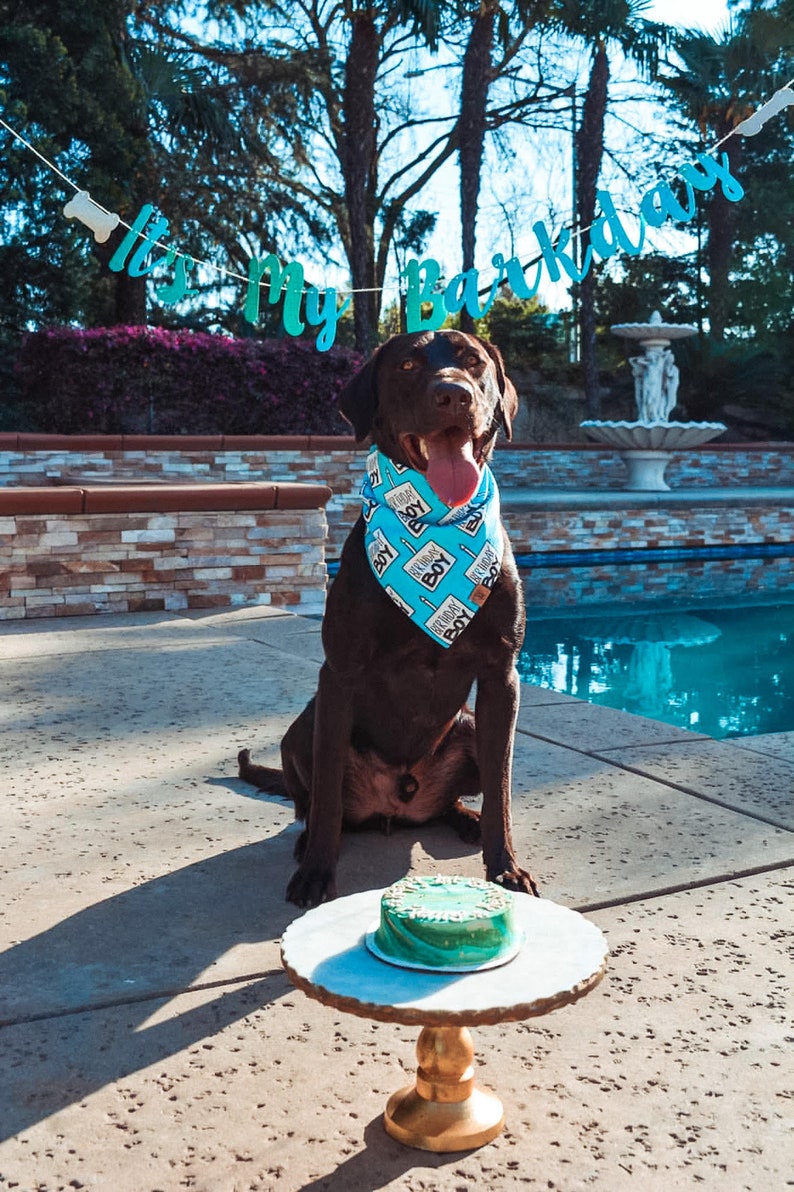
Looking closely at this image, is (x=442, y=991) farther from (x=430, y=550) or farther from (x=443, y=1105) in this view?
(x=430, y=550)

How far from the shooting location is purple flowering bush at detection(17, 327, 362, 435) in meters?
12.1

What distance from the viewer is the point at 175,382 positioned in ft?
40.7

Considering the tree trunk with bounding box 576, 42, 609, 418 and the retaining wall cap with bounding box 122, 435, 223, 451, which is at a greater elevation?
the tree trunk with bounding box 576, 42, 609, 418

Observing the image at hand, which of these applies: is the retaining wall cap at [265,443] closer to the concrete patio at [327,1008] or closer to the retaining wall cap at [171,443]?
the retaining wall cap at [171,443]

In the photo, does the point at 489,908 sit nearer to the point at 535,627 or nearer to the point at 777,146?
the point at 535,627

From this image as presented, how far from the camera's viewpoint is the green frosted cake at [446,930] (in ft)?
5.14

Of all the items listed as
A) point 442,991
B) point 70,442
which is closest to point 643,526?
point 70,442

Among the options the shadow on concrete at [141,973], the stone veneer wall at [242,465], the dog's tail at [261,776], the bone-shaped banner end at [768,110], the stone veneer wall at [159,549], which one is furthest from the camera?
the stone veneer wall at [242,465]

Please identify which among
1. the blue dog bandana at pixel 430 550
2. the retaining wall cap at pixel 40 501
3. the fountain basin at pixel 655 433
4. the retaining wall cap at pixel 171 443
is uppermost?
the fountain basin at pixel 655 433

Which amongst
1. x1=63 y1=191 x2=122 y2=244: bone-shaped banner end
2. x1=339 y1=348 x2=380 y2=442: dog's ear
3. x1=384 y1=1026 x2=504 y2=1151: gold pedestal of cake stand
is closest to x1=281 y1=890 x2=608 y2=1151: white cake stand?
x1=384 y1=1026 x2=504 y2=1151: gold pedestal of cake stand

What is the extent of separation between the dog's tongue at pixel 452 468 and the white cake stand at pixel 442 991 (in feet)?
3.02

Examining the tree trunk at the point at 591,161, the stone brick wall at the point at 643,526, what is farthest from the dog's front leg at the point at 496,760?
the tree trunk at the point at 591,161

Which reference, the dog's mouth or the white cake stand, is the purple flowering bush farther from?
the white cake stand

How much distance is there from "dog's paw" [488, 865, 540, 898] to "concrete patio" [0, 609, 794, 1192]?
10 centimetres
